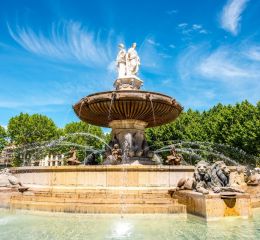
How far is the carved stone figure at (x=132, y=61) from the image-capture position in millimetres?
16156

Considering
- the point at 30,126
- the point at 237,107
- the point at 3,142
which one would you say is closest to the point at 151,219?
the point at 237,107

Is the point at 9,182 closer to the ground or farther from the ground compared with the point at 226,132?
closer to the ground

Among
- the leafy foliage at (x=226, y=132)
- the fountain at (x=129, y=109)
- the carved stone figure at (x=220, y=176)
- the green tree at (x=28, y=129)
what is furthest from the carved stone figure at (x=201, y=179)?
the green tree at (x=28, y=129)

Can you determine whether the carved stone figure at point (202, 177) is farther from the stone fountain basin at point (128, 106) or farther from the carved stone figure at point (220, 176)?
the stone fountain basin at point (128, 106)

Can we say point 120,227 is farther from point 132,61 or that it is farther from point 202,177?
point 132,61

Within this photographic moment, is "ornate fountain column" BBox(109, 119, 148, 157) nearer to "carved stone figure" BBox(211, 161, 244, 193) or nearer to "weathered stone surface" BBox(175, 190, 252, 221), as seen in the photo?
"carved stone figure" BBox(211, 161, 244, 193)

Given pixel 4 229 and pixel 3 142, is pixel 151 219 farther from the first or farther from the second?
pixel 3 142

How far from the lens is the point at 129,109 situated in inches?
531

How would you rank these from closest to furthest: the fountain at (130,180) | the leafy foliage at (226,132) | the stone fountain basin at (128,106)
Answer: the fountain at (130,180) → the stone fountain basin at (128,106) → the leafy foliage at (226,132)

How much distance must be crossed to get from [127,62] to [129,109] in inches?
149

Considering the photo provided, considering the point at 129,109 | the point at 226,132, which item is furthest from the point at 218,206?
the point at 226,132

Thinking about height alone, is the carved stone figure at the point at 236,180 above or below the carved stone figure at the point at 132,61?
below

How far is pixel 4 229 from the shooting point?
644 centimetres

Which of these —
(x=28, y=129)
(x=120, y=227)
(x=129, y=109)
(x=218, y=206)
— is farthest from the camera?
(x=28, y=129)
